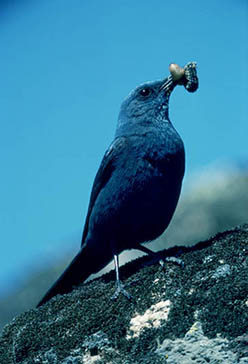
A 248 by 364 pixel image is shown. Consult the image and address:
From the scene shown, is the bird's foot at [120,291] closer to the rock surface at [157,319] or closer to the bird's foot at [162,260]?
the rock surface at [157,319]

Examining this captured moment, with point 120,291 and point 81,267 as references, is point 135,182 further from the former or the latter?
point 81,267

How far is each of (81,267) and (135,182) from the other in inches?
56.1

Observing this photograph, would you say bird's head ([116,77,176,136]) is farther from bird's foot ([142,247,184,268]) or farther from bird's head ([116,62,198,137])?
bird's foot ([142,247,184,268])

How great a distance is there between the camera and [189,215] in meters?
19.1

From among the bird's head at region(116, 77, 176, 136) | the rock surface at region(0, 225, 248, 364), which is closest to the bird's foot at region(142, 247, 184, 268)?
the rock surface at region(0, 225, 248, 364)

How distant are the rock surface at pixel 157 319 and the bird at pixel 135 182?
1.08 ft

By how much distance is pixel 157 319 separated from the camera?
4.65 m

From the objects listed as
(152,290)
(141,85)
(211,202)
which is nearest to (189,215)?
(211,202)

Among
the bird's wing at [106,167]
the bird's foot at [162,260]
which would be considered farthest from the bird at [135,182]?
the bird's foot at [162,260]

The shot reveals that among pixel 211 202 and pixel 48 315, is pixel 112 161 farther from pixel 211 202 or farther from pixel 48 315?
pixel 211 202

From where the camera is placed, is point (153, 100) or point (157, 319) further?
point (153, 100)

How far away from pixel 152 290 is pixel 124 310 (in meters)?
0.32

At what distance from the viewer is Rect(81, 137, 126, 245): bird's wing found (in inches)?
234

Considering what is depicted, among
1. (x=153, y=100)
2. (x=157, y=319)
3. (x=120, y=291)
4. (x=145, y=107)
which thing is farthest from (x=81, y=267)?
(x=153, y=100)
